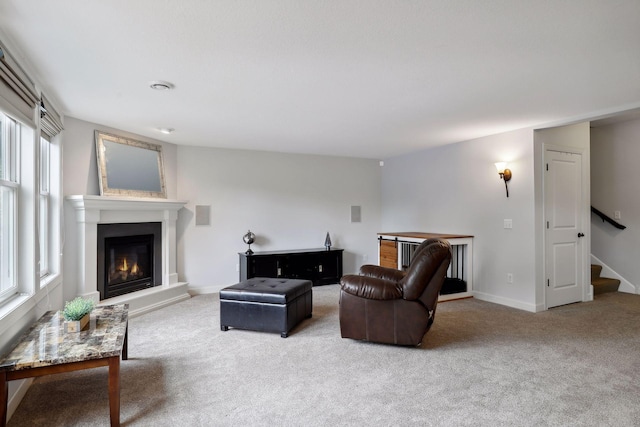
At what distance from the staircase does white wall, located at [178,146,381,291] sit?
131 inches

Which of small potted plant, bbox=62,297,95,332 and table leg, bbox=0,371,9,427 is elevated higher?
small potted plant, bbox=62,297,95,332

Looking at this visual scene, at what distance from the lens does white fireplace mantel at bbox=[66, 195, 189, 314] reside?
3977mm

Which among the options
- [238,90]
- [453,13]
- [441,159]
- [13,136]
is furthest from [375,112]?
[13,136]

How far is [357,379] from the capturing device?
8.61ft

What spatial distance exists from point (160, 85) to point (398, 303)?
2.63 metres

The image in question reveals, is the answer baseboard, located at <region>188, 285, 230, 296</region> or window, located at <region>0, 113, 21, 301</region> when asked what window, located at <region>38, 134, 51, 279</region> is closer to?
window, located at <region>0, 113, 21, 301</region>

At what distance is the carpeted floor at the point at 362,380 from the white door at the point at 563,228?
771 mm

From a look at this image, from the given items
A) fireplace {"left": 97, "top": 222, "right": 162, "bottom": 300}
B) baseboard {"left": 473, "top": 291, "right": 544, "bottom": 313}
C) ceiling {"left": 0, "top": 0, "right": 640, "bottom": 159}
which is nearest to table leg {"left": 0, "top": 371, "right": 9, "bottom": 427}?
ceiling {"left": 0, "top": 0, "right": 640, "bottom": 159}

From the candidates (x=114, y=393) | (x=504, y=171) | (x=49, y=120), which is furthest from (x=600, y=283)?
(x=49, y=120)

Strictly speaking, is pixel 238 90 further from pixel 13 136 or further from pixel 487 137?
pixel 487 137

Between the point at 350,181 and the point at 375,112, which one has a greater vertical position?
the point at 375,112

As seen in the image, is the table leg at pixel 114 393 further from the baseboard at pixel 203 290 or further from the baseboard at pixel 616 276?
the baseboard at pixel 616 276

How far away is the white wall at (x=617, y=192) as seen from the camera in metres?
5.30

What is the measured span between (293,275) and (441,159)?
289 centimetres
